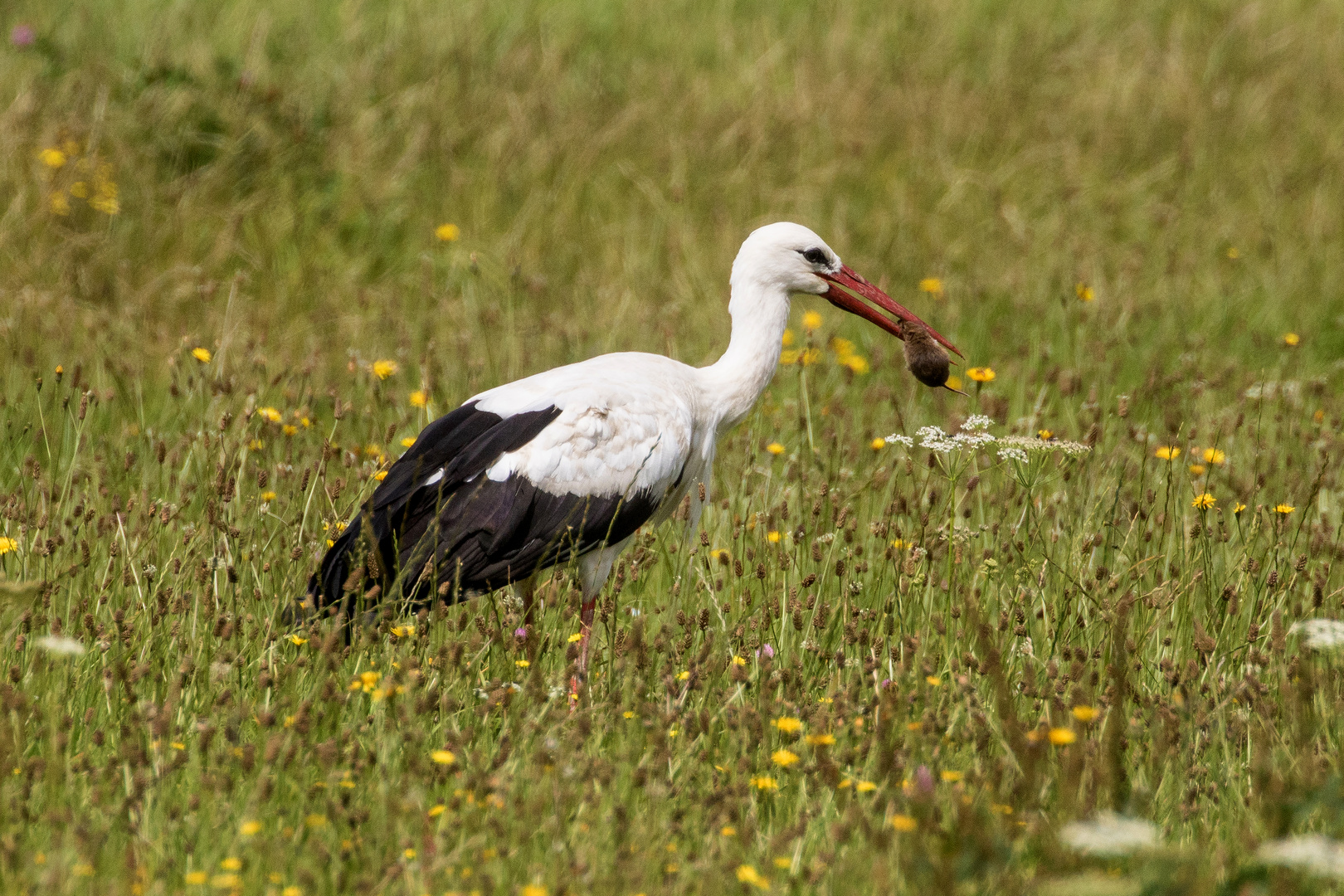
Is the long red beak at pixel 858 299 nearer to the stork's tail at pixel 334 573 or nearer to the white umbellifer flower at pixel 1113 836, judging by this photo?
the stork's tail at pixel 334 573

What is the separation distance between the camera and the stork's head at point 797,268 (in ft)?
14.1

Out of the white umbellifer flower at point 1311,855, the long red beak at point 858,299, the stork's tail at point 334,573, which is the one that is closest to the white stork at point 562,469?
the stork's tail at point 334,573

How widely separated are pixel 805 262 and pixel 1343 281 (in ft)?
12.8

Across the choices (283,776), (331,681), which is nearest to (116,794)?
(283,776)

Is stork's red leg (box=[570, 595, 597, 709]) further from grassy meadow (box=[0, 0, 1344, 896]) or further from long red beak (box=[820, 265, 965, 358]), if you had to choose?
long red beak (box=[820, 265, 965, 358])

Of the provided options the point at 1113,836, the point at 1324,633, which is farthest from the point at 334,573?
the point at 1324,633

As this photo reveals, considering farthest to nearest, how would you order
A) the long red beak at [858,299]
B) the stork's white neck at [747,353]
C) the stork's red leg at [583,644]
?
1. the long red beak at [858,299]
2. the stork's white neck at [747,353]
3. the stork's red leg at [583,644]

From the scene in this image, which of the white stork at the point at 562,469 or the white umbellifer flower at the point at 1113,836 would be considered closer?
the white umbellifer flower at the point at 1113,836

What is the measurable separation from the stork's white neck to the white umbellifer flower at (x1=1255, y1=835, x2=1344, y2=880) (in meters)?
2.43

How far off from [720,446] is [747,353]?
44.3 inches

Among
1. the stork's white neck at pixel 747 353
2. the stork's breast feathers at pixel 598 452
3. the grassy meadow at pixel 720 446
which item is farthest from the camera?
the stork's white neck at pixel 747 353

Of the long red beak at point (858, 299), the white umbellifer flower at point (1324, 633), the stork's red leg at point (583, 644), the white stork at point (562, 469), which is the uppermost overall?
the long red beak at point (858, 299)

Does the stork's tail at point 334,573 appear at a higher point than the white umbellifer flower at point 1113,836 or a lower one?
lower

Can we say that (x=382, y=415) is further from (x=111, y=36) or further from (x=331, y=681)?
(x=111, y=36)
